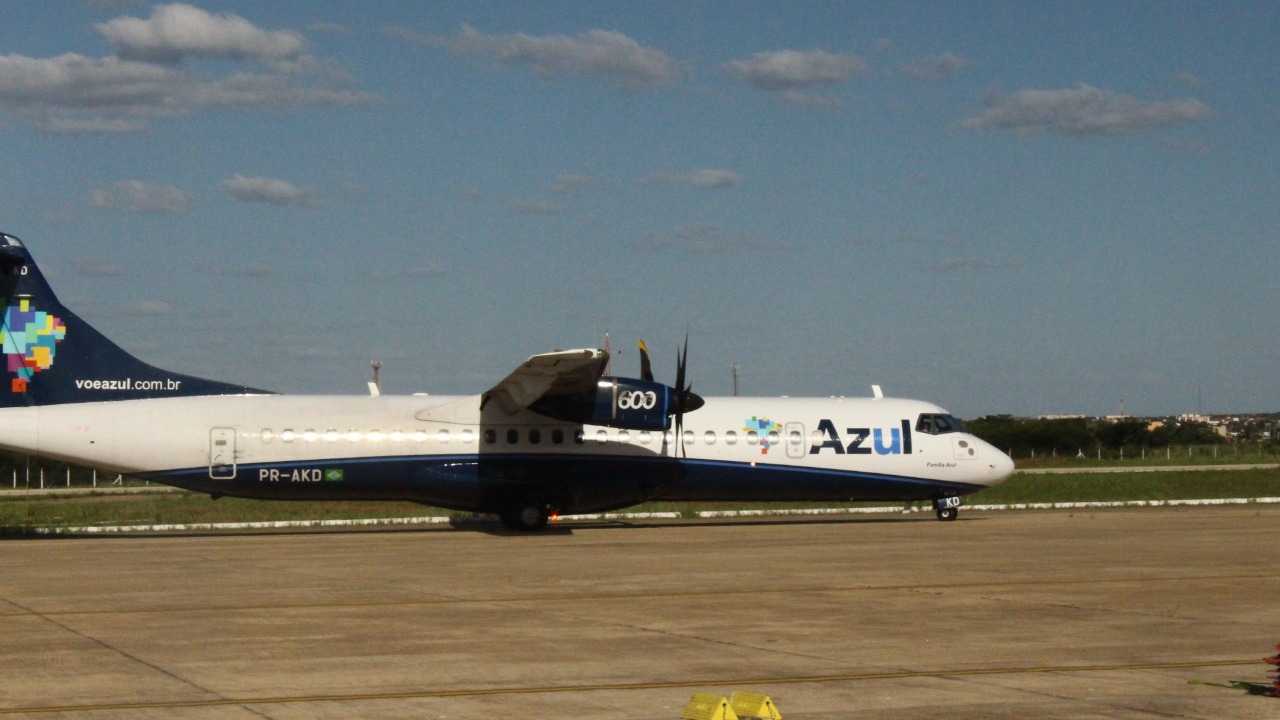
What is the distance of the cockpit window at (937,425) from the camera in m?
30.8

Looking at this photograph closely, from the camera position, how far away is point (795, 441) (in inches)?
1171

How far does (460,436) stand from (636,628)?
14.8 metres

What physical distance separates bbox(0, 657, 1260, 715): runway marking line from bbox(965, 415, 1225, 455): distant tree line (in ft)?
224

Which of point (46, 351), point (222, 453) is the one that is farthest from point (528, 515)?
point (46, 351)

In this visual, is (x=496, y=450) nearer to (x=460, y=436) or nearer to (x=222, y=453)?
(x=460, y=436)

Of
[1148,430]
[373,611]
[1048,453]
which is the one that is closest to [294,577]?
[373,611]

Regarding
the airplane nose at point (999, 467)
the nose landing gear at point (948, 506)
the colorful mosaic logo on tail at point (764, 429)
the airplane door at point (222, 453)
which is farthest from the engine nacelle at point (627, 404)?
the airplane nose at point (999, 467)

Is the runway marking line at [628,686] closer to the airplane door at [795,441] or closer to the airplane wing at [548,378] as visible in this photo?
the airplane wing at [548,378]

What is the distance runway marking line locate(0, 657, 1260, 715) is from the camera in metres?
9.78

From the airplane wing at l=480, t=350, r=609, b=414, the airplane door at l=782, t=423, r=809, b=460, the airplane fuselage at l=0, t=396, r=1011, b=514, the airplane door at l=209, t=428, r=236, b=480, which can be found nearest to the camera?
the airplane wing at l=480, t=350, r=609, b=414

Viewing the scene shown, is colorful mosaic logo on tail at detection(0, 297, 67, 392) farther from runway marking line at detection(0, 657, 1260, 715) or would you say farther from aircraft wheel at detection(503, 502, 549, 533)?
runway marking line at detection(0, 657, 1260, 715)

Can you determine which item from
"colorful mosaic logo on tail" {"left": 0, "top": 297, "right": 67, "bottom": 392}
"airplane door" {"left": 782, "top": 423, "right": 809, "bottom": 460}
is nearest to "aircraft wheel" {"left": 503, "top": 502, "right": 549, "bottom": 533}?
"airplane door" {"left": 782, "top": 423, "right": 809, "bottom": 460}

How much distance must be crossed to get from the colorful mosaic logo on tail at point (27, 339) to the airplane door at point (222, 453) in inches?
139

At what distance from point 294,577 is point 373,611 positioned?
4.28m
